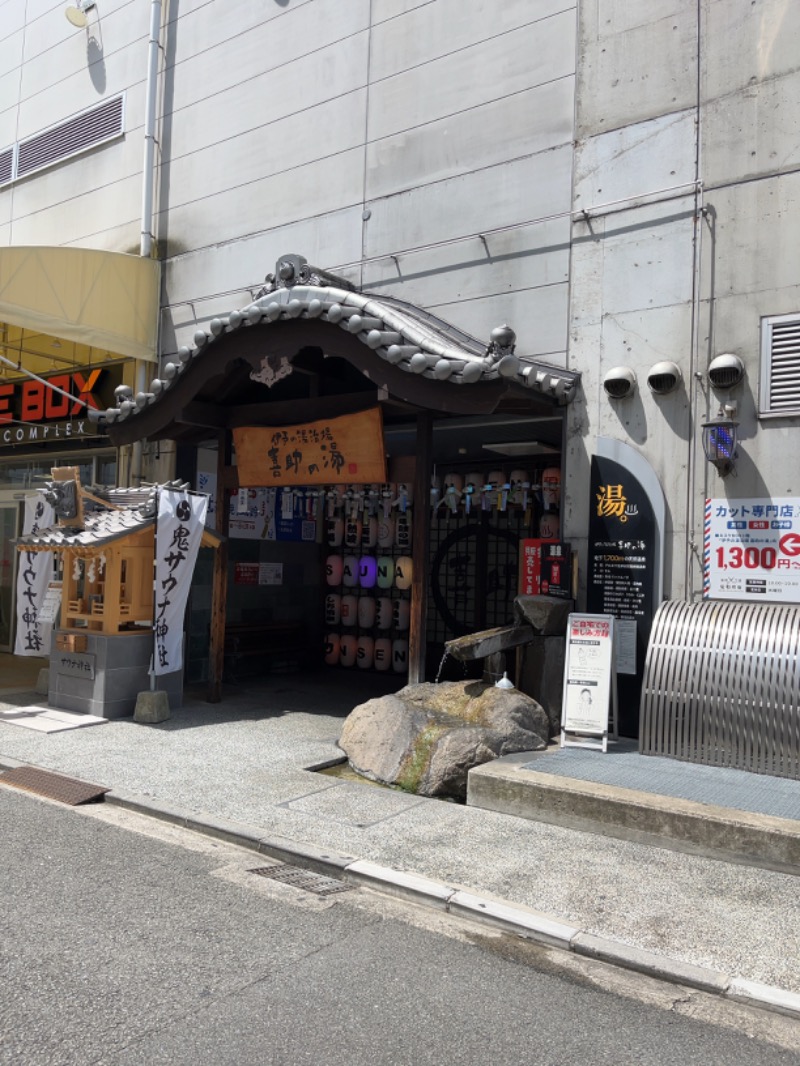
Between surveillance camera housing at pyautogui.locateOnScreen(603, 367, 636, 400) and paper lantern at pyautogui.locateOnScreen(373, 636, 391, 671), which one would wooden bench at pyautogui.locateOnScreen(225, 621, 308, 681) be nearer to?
paper lantern at pyautogui.locateOnScreen(373, 636, 391, 671)

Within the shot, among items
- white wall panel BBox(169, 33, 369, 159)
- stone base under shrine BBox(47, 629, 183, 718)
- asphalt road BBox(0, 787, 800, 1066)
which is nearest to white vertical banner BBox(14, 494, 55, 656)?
stone base under shrine BBox(47, 629, 183, 718)

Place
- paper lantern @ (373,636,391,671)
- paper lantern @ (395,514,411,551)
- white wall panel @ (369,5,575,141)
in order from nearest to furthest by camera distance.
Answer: white wall panel @ (369,5,575,141)
paper lantern @ (395,514,411,551)
paper lantern @ (373,636,391,671)

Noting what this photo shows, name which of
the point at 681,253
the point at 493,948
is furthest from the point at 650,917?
the point at 681,253

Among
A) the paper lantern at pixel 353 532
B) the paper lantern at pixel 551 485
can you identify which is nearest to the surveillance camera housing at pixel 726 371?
the paper lantern at pixel 551 485

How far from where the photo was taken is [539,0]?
10.1m

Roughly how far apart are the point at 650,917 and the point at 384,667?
9114 millimetres

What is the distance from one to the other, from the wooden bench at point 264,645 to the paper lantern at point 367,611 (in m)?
1.12

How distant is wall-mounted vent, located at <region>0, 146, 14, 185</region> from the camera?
54.7 ft

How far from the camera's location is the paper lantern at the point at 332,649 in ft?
47.4

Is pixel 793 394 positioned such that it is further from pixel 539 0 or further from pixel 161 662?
pixel 161 662

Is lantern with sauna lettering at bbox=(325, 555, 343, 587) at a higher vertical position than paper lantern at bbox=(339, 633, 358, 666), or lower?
higher

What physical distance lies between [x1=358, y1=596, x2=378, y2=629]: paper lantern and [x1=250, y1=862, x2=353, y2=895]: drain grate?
8.33 meters

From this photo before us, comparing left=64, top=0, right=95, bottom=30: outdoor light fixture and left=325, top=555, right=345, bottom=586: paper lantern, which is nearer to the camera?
left=325, top=555, right=345, bottom=586: paper lantern

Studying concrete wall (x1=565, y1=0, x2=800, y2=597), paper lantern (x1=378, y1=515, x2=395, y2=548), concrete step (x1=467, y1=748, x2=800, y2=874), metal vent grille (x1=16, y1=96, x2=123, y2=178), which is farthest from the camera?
metal vent grille (x1=16, y1=96, x2=123, y2=178)
